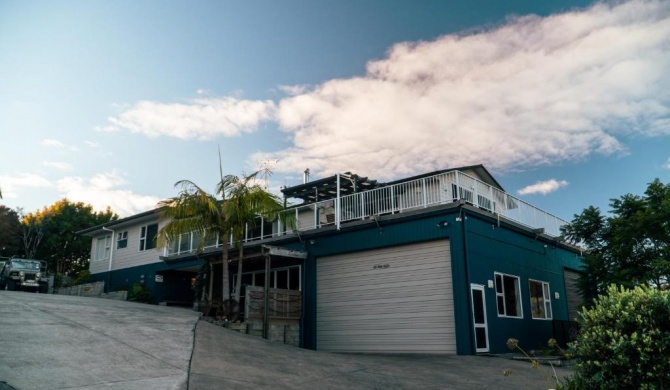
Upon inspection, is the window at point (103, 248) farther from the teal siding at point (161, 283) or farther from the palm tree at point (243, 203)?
the palm tree at point (243, 203)

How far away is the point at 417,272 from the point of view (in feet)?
48.5

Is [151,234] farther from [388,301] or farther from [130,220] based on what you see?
[388,301]

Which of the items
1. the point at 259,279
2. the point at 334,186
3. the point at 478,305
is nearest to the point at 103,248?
the point at 259,279

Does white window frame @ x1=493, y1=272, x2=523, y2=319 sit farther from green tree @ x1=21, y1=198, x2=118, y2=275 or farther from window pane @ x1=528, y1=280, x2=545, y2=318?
green tree @ x1=21, y1=198, x2=118, y2=275

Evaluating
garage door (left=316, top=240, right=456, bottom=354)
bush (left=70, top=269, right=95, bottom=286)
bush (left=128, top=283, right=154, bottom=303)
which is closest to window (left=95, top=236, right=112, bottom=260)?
bush (left=70, top=269, right=95, bottom=286)

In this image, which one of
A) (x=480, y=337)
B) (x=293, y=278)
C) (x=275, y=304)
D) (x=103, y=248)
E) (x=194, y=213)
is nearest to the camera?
(x=480, y=337)

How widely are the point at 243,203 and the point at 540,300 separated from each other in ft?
38.2

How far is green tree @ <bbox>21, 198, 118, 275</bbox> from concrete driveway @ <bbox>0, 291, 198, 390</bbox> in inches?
1295

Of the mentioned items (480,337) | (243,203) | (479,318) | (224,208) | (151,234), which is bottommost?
(480,337)

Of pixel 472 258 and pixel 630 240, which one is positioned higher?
pixel 630 240

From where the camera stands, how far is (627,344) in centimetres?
560

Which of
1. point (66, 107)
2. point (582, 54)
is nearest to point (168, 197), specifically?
point (66, 107)

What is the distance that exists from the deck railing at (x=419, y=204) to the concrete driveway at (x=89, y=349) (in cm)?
679

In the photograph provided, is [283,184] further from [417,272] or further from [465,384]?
[465,384]
